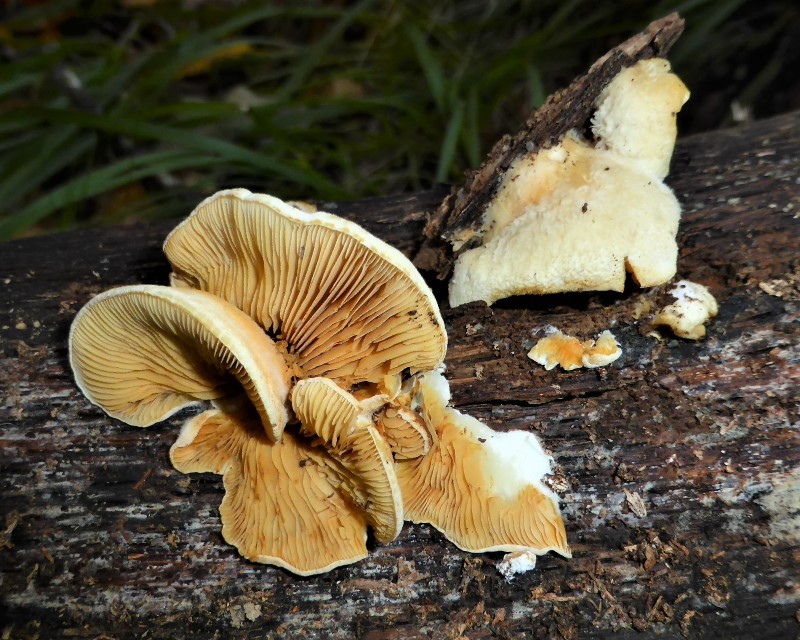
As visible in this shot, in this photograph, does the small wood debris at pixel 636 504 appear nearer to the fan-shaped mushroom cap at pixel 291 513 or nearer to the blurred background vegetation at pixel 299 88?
the fan-shaped mushroom cap at pixel 291 513

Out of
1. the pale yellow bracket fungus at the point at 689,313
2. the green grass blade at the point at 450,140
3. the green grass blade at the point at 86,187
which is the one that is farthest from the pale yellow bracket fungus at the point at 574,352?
the green grass blade at the point at 86,187

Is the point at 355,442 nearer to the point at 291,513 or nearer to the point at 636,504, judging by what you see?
the point at 291,513

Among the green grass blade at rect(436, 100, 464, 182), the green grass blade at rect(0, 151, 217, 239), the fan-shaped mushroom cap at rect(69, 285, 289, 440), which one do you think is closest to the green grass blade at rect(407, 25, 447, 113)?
the green grass blade at rect(436, 100, 464, 182)

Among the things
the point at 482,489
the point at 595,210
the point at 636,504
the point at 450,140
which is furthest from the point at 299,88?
the point at 636,504

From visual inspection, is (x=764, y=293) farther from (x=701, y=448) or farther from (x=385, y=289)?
(x=385, y=289)

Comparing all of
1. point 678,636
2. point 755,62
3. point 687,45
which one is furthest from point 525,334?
point 755,62

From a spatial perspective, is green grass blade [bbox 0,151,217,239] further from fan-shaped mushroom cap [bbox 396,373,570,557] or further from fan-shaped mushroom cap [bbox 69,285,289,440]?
fan-shaped mushroom cap [bbox 396,373,570,557]
